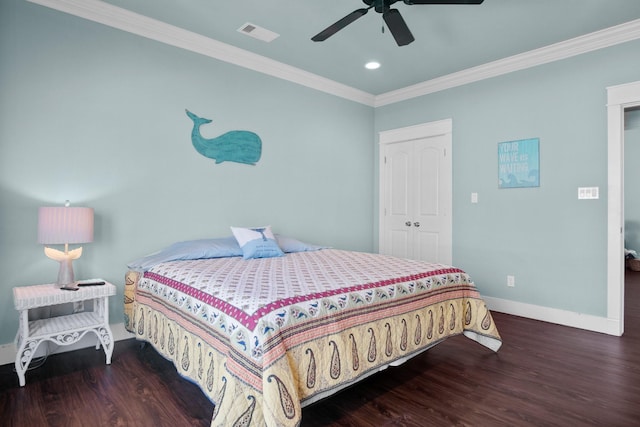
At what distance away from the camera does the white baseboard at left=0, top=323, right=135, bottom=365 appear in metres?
2.54

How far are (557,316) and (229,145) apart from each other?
3606 mm

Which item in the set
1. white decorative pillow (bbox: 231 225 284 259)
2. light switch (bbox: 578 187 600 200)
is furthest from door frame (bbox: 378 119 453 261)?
white decorative pillow (bbox: 231 225 284 259)

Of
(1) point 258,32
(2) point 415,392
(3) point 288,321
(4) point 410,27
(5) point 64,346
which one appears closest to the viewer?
(3) point 288,321

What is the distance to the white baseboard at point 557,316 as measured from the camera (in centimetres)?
325

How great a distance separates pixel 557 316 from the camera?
11.6ft

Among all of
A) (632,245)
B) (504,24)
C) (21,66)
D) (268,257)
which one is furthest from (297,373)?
(632,245)

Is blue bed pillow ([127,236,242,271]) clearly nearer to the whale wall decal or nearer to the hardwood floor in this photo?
the hardwood floor

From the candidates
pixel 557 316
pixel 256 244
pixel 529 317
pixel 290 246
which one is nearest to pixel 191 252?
pixel 256 244

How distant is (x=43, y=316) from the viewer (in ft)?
8.78

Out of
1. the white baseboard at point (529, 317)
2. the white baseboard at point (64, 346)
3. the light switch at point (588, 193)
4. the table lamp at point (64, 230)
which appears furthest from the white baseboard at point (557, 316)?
the table lamp at point (64, 230)

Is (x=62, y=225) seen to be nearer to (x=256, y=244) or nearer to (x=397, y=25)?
(x=256, y=244)

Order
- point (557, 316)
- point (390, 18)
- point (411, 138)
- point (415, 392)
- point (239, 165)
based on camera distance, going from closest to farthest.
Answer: point (415, 392), point (390, 18), point (557, 316), point (239, 165), point (411, 138)

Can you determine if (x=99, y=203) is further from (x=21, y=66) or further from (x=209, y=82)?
(x=209, y=82)

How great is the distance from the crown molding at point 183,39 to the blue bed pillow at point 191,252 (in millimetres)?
1807
